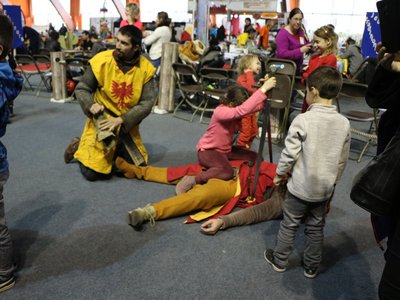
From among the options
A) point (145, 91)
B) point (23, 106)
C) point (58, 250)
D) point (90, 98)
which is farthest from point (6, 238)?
point (23, 106)

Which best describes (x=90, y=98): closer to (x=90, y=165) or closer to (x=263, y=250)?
(x=90, y=165)

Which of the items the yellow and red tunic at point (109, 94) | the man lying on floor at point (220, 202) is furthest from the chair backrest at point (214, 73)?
the man lying on floor at point (220, 202)

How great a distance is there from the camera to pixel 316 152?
5.67 feet

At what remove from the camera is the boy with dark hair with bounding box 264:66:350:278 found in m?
1.73

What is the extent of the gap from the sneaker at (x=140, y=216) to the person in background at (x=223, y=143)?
1.34 ft

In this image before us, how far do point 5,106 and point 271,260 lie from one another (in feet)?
5.07

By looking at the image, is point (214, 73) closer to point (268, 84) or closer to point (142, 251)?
point (268, 84)

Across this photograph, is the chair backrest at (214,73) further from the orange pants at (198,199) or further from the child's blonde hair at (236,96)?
the orange pants at (198,199)

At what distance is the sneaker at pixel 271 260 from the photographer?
77.8 inches

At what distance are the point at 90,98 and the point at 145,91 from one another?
451mm

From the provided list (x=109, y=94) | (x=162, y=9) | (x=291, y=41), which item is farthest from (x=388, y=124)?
(x=162, y=9)

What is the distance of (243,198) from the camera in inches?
102

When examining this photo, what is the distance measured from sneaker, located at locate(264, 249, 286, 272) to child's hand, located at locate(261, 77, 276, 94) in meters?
0.98

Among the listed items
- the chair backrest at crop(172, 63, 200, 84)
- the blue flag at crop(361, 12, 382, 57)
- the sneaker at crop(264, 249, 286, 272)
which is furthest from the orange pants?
the blue flag at crop(361, 12, 382, 57)
